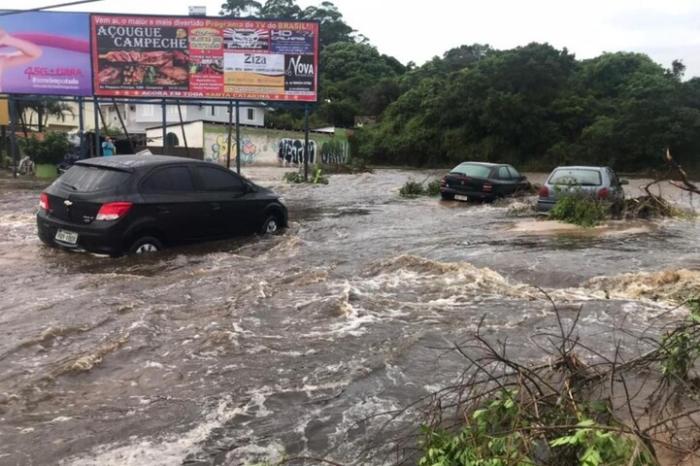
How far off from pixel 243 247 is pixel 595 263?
5.21 metres

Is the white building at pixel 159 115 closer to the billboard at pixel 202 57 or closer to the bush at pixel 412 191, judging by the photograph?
the billboard at pixel 202 57

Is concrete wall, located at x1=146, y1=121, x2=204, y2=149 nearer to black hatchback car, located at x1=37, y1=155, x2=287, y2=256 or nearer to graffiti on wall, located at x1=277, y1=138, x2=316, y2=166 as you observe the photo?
graffiti on wall, located at x1=277, y1=138, x2=316, y2=166

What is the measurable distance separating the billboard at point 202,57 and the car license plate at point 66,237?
47.8 feet

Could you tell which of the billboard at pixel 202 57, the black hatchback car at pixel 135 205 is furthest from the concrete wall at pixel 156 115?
the black hatchback car at pixel 135 205

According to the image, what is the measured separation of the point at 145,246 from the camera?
8.62 metres

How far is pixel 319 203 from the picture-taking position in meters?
18.3

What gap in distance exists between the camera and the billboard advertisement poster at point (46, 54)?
22.0 m

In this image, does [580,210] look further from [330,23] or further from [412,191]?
[330,23]

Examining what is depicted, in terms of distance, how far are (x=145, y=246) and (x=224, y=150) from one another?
33.5m

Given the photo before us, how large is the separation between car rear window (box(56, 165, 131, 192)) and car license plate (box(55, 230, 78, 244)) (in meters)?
0.58

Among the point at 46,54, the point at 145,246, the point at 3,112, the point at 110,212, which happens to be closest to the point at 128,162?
the point at 110,212

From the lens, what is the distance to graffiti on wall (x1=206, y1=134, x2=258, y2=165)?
4116 cm

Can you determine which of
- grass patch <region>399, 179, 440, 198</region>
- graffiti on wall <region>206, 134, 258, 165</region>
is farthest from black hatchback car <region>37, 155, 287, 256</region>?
graffiti on wall <region>206, 134, 258, 165</region>

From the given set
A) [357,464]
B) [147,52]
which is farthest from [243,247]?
[147,52]
